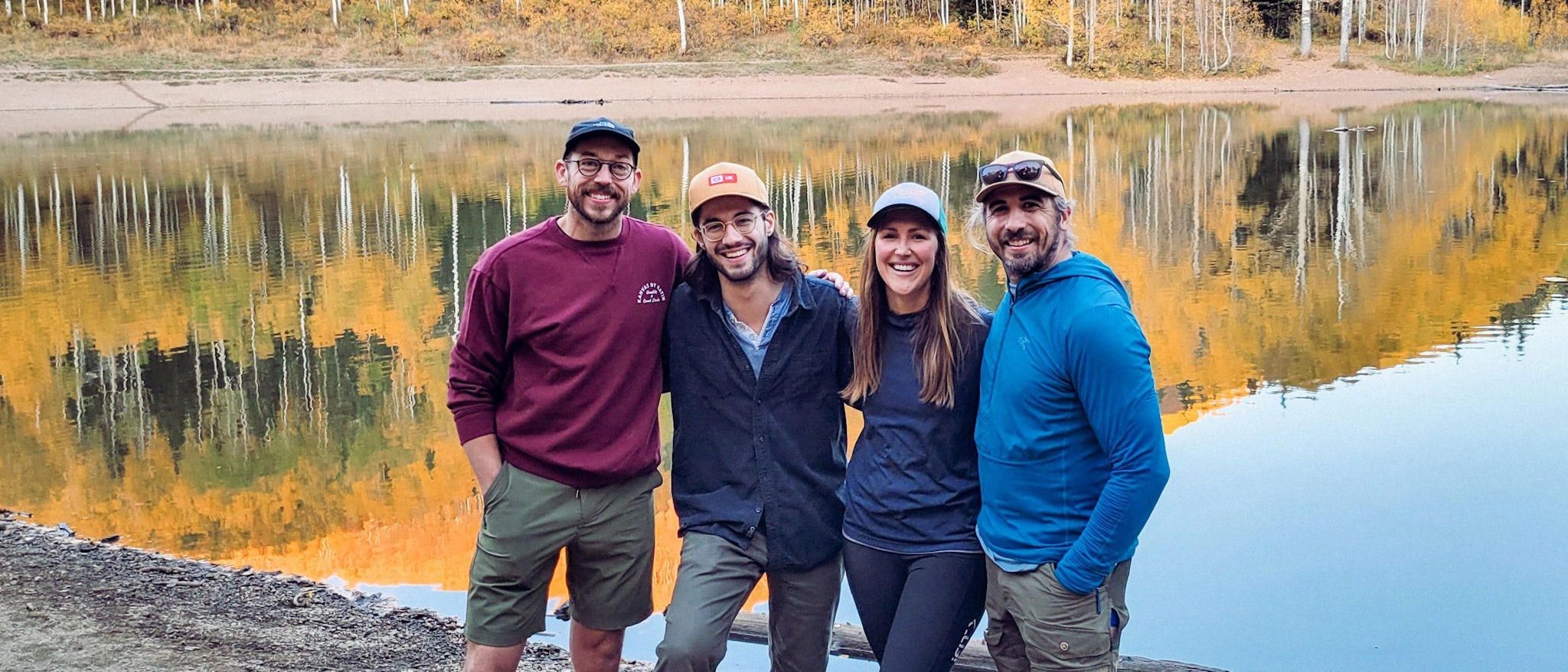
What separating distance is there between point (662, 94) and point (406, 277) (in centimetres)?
4255

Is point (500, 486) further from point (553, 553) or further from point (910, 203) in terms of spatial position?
point (910, 203)

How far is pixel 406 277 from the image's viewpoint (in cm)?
1669

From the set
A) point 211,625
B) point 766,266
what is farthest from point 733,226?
point 211,625

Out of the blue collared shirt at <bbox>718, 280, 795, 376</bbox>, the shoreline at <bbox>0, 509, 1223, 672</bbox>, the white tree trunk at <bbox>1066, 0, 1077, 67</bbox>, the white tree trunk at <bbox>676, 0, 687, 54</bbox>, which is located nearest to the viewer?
the blue collared shirt at <bbox>718, 280, 795, 376</bbox>

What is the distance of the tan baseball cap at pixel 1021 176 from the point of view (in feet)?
11.4

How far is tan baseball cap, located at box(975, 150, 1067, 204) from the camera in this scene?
11.4 feet

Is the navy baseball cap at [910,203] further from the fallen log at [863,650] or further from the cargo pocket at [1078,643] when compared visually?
the fallen log at [863,650]

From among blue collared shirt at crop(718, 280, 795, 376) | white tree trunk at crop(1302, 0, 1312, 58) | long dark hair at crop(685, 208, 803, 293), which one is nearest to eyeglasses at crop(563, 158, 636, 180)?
long dark hair at crop(685, 208, 803, 293)

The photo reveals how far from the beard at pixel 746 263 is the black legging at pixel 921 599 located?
833 millimetres

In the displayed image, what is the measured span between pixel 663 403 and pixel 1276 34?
72.4 meters

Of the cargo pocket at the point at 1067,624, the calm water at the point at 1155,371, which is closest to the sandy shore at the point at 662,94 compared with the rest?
the calm water at the point at 1155,371

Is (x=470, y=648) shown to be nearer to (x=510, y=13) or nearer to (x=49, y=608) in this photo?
(x=49, y=608)

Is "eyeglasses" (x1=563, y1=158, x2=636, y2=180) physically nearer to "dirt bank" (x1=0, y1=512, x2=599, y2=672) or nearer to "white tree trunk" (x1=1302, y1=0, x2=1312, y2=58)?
"dirt bank" (x1=0, y1=512, x2=599, y2=672)

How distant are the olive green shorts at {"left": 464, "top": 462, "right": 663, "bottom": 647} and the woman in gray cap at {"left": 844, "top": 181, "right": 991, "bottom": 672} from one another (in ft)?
2.65
